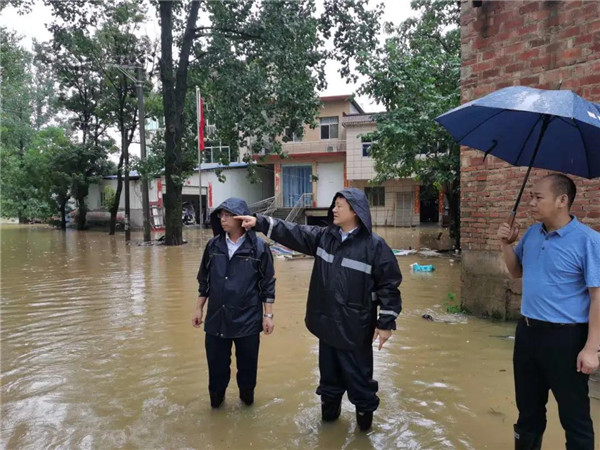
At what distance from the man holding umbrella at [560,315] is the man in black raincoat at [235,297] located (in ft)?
5.62

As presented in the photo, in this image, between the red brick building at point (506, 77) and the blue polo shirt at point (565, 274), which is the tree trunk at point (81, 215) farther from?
the blue polo shirt at point (565, 274)

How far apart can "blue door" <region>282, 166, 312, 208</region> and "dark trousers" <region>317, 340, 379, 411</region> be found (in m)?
24.9

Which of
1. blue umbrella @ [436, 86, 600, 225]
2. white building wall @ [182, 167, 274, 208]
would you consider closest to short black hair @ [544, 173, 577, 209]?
blue umbrella @ [436, 86, 600, 225]

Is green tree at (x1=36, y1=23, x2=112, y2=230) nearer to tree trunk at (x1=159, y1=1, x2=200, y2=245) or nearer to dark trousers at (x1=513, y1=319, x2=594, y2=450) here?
tree trunk at (x1=159, y1=1, x2=200, y2=245)

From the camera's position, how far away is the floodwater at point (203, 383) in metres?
3.01

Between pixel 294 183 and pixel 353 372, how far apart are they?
25.6 m

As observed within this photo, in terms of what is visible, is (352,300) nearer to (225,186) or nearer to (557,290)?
(557,290)

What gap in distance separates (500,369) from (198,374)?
276 centimetres

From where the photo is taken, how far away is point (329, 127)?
2756cm

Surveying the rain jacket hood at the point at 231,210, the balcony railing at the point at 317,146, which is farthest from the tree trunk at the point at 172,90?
the rain jacket hood at the point at 231,210

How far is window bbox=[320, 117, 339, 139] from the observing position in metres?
27.4

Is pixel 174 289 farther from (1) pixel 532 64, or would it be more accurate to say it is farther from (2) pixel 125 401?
(1) pixel 532 64

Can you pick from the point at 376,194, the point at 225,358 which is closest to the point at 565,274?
the point at 225,358

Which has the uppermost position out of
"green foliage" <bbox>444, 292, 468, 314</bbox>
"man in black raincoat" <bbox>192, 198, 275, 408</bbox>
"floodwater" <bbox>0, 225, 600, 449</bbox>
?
"man in black raincoat" <bbox>192, 198, 275, 408</bbox>
